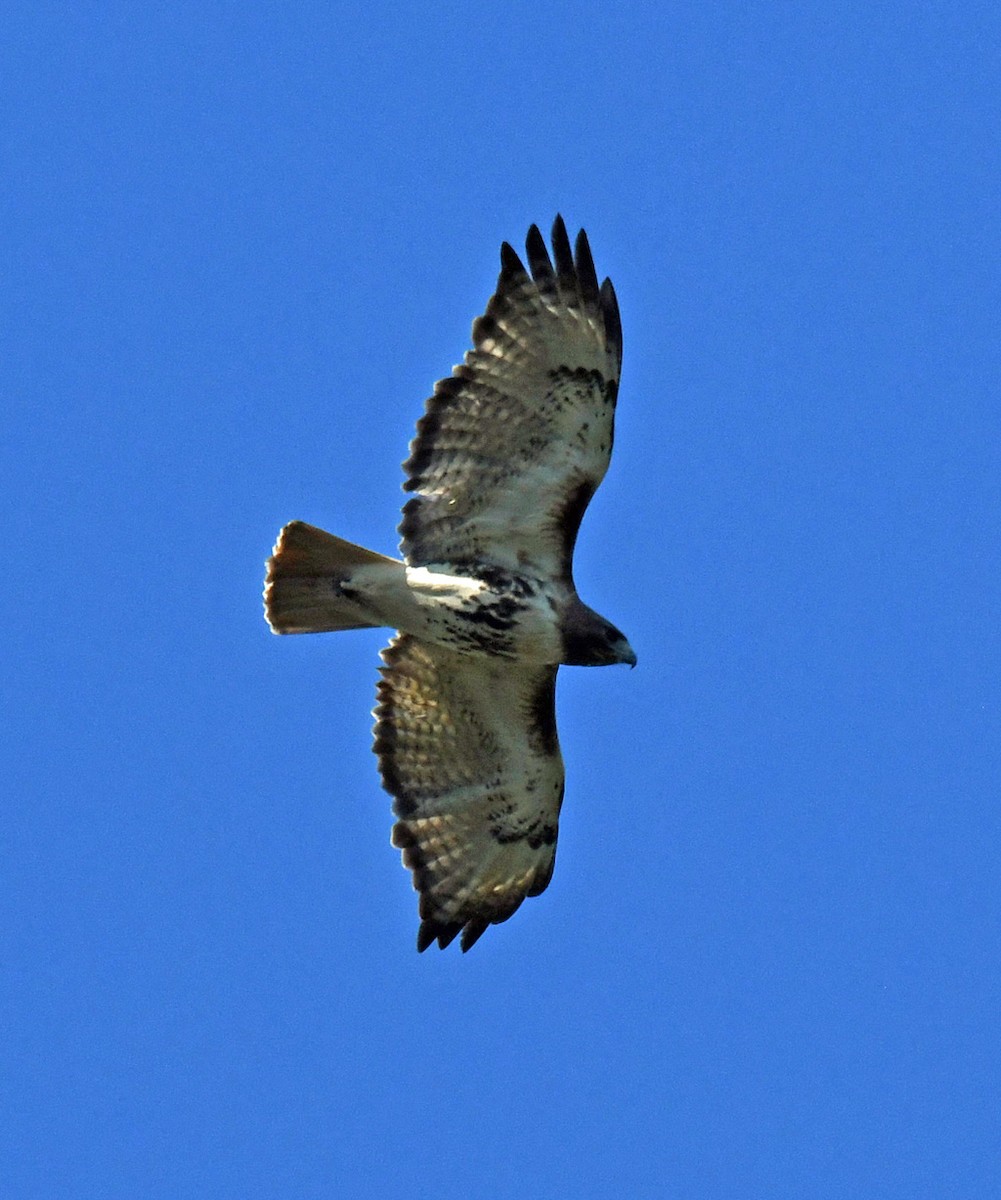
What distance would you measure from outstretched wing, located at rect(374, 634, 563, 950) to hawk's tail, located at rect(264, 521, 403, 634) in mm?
747

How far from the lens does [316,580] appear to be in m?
13.8

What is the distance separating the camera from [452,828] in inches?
577

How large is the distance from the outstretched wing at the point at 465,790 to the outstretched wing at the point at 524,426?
109 centimetres

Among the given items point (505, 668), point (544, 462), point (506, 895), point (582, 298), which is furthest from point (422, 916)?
point (582, 298)

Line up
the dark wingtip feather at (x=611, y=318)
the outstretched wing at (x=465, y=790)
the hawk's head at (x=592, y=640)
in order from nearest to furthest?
the dark wingtip feather at (x=611, y=318) → the hawk's head at (x=592, y=640) → the outstretched wing at (x=465, y=790)

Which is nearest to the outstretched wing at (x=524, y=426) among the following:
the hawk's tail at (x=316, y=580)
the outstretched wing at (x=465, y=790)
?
the hawk's tail at (x=316, y=580)

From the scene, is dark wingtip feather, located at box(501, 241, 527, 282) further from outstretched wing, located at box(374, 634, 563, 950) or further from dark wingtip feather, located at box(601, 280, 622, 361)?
outstretched wing, located at box(374, 634, 563, 950)

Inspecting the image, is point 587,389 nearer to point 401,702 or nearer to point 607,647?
point 607,647

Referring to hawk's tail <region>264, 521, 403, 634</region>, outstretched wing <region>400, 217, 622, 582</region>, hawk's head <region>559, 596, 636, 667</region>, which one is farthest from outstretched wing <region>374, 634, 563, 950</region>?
outstretched wing <region>400, 217, 622, 582</region>

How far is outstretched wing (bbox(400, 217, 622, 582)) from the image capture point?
13.4m

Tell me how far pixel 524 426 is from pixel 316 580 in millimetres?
1429

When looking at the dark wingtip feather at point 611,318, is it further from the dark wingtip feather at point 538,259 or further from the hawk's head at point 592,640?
the hawk's head at point 592,640

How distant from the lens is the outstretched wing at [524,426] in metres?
13.4

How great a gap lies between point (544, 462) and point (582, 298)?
92cm
